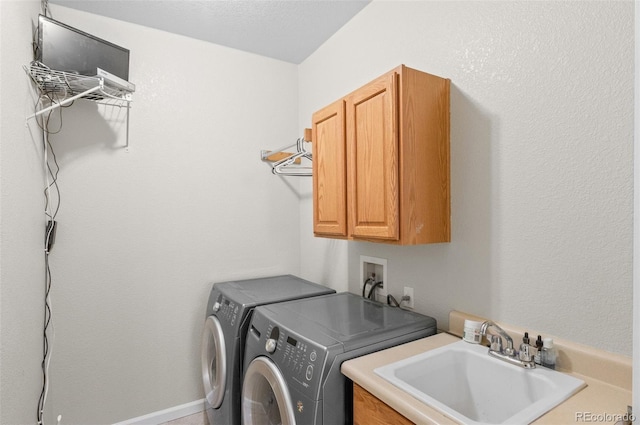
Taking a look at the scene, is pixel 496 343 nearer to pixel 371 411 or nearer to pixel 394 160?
pixel 371 411

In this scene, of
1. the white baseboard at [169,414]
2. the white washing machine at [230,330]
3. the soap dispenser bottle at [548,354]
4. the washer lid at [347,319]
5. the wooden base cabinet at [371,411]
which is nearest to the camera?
the wooden base cabinet at [371,411]

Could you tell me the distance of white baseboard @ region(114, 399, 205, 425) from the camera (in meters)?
2.20

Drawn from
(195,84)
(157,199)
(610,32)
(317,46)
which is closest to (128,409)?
(157,199)

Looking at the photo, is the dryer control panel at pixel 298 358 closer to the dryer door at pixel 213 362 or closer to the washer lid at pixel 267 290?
the washer lid at pixel 267 290

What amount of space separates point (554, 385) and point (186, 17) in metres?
2.69

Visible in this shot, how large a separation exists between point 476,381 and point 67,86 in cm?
248

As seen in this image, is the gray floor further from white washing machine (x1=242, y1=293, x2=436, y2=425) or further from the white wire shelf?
the white wire shelf

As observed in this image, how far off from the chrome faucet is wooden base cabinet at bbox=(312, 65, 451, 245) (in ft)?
1.38

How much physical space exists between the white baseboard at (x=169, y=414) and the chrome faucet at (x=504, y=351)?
2.10m

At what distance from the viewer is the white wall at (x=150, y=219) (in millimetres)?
2010

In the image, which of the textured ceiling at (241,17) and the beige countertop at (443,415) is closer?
the beige countertop at (443,415)

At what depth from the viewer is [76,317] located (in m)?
2.04

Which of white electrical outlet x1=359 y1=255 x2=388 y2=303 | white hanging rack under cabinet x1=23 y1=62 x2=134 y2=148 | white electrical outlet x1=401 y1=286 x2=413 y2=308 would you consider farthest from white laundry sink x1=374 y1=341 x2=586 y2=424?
white hanging rack under cabinet x1=23 y1=62 x2=134 y2=148

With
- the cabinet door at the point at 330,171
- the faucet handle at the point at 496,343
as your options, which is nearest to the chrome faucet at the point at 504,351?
the faucet handle at the point at 496,343
